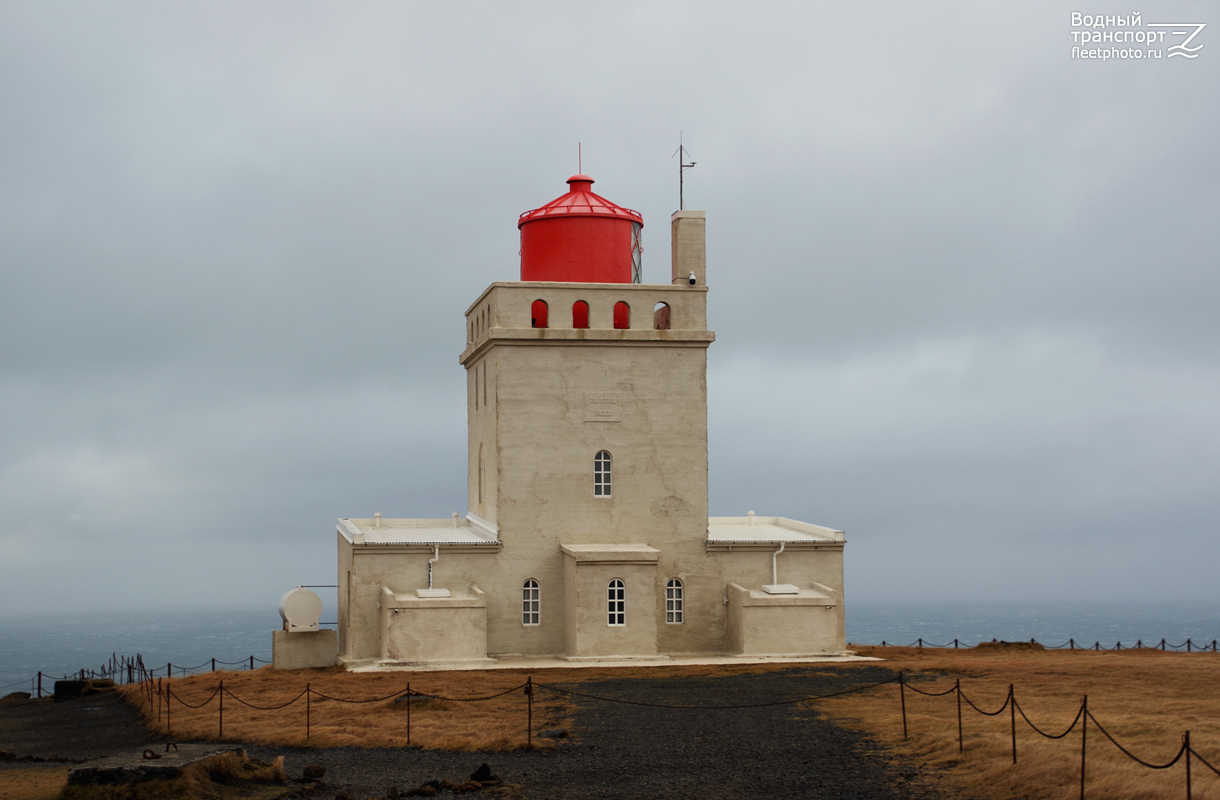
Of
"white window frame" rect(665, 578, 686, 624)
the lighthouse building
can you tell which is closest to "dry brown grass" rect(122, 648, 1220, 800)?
the lighthouse building

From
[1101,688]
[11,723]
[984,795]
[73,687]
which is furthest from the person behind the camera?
[73,687]

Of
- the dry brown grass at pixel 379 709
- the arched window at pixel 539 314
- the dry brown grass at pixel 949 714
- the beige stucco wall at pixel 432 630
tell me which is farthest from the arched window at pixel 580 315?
the dry brown grass at pixel 949 714

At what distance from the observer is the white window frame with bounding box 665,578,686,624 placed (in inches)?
1193

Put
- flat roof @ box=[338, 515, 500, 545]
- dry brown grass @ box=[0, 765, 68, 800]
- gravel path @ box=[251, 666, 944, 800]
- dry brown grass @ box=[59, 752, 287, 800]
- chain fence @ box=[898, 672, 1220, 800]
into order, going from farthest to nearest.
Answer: flat roof @ box=[338, 515, 500, 545] → dry brown grass @ box=[0, 765, 68, 800] → gravel path @ box=[251, 666, 944, 800] → dry brown grass @ box=[59, 752, 287, 800] → chain fence @ box=[898, 672, 1220, 800]

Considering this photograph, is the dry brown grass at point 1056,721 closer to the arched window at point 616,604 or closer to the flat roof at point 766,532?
the flat roof at point 766,532

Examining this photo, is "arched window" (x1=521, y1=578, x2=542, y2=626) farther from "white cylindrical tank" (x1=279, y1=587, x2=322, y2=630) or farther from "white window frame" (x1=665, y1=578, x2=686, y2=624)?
"white cylindrical tank" (x1=279, y1=587, x2=322, y2=630)

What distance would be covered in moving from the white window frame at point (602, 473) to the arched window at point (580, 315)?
10.7ft

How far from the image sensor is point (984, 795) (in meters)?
14.9

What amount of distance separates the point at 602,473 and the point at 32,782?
1590 centimetres

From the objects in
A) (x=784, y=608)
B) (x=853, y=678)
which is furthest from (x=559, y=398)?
(x=853, y=678)

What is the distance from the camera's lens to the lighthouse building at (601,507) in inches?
1139

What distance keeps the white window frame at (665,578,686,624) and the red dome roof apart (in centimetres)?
948

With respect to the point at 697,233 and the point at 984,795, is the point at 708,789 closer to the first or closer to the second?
the point at 984,795

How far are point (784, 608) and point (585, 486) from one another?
18.7 feet
